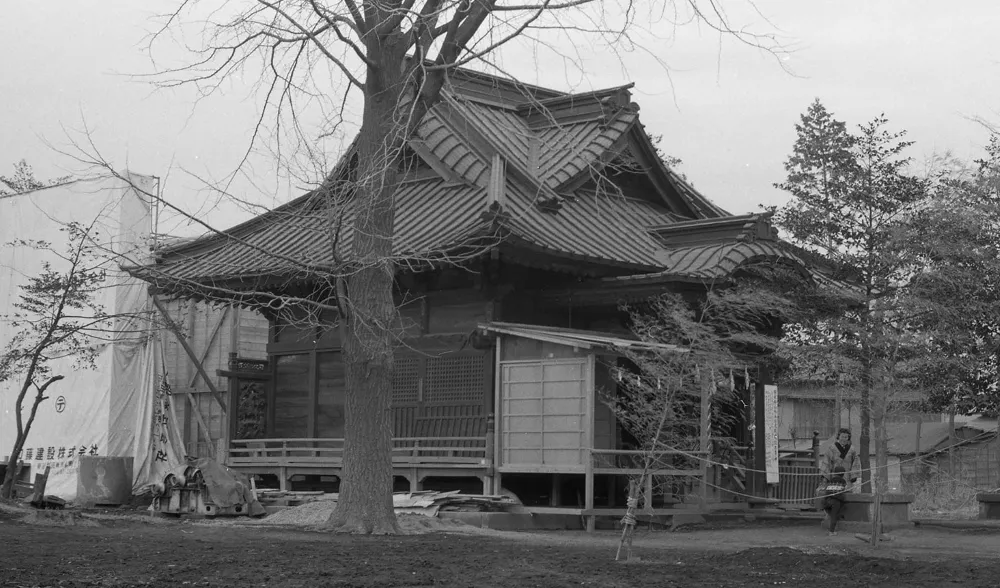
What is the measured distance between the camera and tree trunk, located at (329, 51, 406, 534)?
14227mm

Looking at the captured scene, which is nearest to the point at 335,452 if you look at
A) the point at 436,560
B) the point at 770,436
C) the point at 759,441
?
the point at 759,441

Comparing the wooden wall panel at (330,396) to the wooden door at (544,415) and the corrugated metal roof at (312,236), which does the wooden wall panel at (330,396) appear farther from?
the wooden door at (544,415)

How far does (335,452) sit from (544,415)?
520 centimetres

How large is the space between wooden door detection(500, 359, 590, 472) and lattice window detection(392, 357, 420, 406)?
2.50 metres

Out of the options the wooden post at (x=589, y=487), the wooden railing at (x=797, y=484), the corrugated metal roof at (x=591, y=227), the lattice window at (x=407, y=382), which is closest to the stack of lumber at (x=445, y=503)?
the wooden post at (x=589, y=487)

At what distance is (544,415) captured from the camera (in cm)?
1758

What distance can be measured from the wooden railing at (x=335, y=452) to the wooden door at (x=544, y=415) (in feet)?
2.03

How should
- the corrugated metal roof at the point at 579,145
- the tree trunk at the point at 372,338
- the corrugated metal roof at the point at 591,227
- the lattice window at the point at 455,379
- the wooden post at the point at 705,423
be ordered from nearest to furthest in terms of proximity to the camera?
the tree trunk at the point at 372,338 < the wooden post at the point at 705,423 < the corrugated metal roof at the point at 591,227 < the lattice window at the point at 455,379 < the corrugated metal roof at the point at 579,145

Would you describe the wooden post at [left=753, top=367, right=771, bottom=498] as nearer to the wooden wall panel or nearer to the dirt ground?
the dirt ground

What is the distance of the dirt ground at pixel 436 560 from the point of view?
→ 9648mm

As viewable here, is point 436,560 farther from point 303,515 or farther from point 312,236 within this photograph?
point 312,236

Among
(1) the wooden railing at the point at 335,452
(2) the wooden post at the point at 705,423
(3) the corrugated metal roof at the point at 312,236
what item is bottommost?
(1) the wooden railing at the point at 335,452

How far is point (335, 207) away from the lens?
13391 mm

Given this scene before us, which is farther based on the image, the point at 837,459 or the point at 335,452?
the point at 335,452
